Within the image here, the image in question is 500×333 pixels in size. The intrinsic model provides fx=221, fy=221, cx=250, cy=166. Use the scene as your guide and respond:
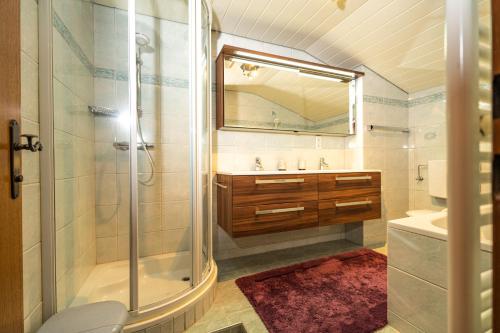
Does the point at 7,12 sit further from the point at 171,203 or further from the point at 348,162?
the point at 348,162

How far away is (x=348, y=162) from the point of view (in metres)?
2.55

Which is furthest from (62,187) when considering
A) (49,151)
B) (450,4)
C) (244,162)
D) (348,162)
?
(348,162)

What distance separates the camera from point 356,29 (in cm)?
199

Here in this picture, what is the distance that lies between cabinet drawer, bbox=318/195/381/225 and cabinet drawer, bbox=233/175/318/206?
0.17m

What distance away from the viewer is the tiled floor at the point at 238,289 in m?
1.24

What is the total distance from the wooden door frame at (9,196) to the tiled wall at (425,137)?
326 cm

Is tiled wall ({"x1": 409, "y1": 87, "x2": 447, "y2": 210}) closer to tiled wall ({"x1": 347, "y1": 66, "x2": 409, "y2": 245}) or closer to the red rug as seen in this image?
tiled wall ({"x1": 347, "y1": 66, "x2": 409, "y2": 245})

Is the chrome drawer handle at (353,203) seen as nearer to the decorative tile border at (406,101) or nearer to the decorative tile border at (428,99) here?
the decorative tile border at (406,101)

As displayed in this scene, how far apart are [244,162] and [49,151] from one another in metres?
1.43

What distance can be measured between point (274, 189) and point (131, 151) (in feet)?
3.39

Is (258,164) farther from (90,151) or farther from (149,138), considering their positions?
(90,151)

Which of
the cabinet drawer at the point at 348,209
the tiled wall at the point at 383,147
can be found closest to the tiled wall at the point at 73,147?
the cabinet drawer at the point at 348,209

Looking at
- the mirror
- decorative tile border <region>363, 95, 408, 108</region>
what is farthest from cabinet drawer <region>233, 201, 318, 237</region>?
decorative tile border <region>363, 95, 408, 108</region>

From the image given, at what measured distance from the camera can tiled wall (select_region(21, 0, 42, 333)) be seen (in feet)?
2.77
